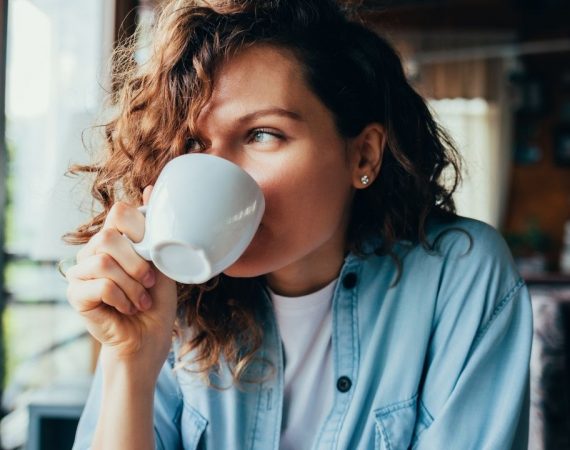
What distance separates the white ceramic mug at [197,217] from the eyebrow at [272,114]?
0.18 meters

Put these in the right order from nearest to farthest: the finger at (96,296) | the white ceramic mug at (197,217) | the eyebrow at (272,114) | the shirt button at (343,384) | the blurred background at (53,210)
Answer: the white ceramic mug at (197,217), the finger at (96,296), the eyebrow at (272,114), the shirt button at (343,384), the blurred background at (53,210)

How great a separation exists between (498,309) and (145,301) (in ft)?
1.87

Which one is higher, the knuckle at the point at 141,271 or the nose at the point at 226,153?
the nose at the point at 226,153

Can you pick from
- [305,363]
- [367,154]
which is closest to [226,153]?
[367,154]

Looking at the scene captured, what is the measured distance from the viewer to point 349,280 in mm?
1100

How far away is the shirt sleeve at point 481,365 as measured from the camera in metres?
0.90

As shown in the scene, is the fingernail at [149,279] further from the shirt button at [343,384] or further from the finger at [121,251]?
the shirt button at [343,384]

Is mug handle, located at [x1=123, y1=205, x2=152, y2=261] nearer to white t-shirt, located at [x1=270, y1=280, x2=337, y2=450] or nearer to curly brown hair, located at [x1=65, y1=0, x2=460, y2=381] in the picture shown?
curly brown hair, located at [x1=65, y1=0, x2=460, y2=381]

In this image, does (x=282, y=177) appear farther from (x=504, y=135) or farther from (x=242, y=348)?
(x=504, y=135)

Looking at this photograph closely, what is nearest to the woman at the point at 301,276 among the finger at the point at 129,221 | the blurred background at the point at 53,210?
the finger at the point at 129,221

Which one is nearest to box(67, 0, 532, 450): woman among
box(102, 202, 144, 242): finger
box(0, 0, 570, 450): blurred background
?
box(102, 202, 144, 242): finger

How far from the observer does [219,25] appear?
3.14 ft

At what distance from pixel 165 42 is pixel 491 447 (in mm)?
815

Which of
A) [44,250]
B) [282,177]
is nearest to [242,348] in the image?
[282,177]
